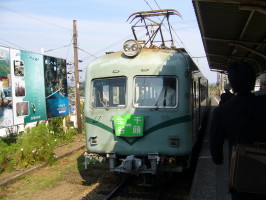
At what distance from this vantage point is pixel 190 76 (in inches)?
231

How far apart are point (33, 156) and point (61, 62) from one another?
4.76m

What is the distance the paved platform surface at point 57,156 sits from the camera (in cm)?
665

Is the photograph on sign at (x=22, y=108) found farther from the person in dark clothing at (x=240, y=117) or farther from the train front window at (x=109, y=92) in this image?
the person in dark clothing at (x=240, y=117)

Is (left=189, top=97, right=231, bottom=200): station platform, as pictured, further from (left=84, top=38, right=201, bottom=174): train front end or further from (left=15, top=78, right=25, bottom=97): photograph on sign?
(left=15, top=78, right=25, bottom=97): photograph on sign

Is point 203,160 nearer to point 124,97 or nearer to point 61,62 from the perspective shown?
point 124,97

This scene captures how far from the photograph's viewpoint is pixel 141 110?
18.7 feet

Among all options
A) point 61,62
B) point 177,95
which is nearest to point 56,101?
point 61,62

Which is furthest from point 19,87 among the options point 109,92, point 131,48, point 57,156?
point 131,48

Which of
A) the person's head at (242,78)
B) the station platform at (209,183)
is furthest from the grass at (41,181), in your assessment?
the person's head at (242,78)

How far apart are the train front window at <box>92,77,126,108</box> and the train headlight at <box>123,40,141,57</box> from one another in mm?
517

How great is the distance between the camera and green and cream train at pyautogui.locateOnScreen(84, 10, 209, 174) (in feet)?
18.2

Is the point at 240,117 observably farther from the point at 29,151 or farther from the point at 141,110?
the point at 29,151

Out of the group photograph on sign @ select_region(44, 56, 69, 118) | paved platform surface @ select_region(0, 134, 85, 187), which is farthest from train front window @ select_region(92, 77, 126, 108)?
photograph on sign @ select_region(44, 56, 69, 118)

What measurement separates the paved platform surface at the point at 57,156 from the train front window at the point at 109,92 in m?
2.54
